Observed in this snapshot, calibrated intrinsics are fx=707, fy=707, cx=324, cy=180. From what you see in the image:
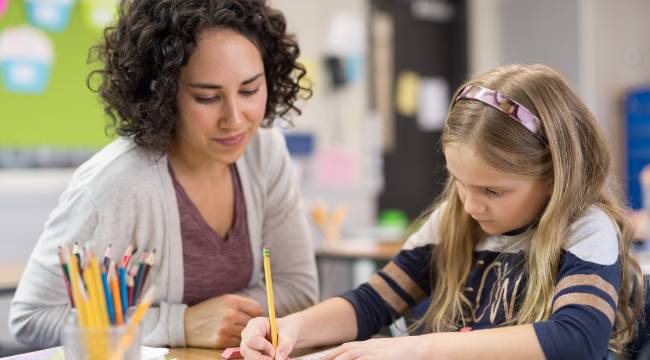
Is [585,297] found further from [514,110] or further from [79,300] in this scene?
[79,300]

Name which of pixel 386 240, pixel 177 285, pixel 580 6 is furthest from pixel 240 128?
pixel 580 6

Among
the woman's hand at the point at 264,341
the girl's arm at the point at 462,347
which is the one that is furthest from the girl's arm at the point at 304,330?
the girl's arm at the point at 462,347

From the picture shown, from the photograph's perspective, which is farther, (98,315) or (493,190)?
(493,190)

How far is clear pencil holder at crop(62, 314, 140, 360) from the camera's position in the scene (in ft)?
2.48

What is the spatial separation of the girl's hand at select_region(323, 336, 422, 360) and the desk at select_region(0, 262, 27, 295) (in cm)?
127

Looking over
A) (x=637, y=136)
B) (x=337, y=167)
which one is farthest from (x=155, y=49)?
(x=637, y=136)

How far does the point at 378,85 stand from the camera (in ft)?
14.8

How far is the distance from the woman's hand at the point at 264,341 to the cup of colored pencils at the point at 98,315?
204 mm

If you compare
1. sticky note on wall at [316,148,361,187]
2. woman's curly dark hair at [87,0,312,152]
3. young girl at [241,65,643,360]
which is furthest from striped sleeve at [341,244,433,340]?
sticky note on wall at [316,148,361,187]

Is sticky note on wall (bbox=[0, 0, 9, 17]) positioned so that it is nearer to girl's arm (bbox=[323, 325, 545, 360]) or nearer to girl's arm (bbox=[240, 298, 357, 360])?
girl's arm (bbox=[240, 298, 357, 360])

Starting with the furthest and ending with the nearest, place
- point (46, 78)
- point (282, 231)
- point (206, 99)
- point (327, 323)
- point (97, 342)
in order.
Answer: point (46, 78) < point (282, 231) < point (206, 99) < point (327, 323) < point (97, 342)

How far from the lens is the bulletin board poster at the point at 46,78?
9.12 feet

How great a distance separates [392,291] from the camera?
3.92 ft

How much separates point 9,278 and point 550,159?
158 cm
